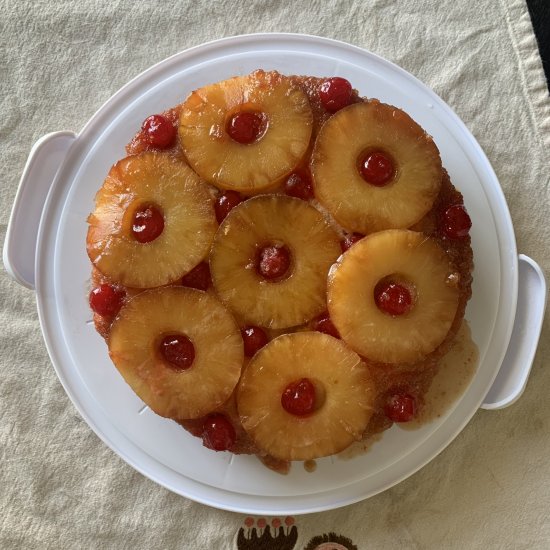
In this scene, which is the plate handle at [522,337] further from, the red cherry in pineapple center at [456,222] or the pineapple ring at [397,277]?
the pineapple ring at [397,277]

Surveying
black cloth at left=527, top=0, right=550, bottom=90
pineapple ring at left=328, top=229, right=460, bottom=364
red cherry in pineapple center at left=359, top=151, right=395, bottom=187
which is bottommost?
pineapple ring at left=328, top=229, right=460, bottom=364

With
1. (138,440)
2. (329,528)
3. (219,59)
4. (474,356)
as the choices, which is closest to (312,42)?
(219,59)

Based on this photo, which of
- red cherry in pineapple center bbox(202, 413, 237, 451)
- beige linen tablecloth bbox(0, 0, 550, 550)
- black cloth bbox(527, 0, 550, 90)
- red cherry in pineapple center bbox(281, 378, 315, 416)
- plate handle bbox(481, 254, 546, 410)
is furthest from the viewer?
black cloth bbox(527, 0, 550, 90)

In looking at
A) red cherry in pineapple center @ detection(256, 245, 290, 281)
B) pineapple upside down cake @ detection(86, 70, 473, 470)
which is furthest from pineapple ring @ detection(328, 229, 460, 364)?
red cherry in pineapple center @ detection(256, 245, 290, 281)

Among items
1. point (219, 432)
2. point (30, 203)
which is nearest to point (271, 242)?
point (219, 432)

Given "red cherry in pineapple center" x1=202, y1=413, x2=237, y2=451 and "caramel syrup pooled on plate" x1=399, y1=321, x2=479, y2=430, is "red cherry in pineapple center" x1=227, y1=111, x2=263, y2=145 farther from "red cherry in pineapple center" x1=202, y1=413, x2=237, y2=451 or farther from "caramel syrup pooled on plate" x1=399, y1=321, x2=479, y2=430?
"caramel syrup pooled on plate" x1=399, y1=321, x2=479, y2=430

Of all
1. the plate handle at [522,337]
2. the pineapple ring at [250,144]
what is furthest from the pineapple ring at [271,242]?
the plate handle at [522,337]

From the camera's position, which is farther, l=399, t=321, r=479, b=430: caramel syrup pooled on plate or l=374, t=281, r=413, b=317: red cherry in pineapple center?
l=399, t=321, r=479, b=430: caramel syrup pooled on plate
